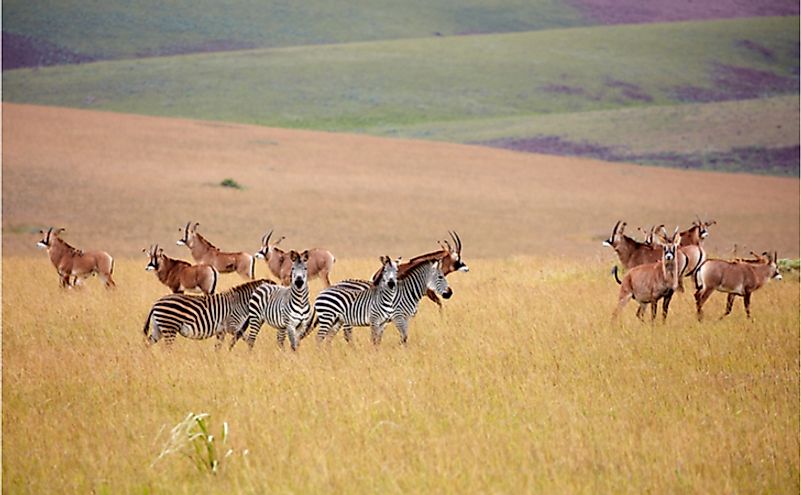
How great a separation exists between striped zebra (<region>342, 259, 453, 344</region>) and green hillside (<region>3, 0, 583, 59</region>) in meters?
108

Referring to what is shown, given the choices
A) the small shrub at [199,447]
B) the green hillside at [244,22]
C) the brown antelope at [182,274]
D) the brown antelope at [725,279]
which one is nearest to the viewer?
the small shrub at [199,447]

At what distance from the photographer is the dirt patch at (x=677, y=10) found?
150 m

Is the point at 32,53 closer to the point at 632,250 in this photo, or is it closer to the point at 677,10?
the point at 677,10

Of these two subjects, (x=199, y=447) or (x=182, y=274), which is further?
(x=182, y=274)

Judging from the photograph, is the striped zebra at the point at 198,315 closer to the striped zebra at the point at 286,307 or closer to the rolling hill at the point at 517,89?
the striped zebra at the point at 286,307

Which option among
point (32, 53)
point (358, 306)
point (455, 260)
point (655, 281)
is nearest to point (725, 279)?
point (655, 281)

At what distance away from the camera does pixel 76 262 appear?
19.9 meters

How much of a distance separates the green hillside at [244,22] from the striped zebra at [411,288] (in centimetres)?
10848

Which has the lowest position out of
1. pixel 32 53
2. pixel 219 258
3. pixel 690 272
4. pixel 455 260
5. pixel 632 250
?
pixel 455 260

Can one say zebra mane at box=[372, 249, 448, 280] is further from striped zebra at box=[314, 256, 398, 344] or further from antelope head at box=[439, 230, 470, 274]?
striped zebra at box=[314, 256, 398, 344]

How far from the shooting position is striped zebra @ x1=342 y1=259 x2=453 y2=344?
13.8 m

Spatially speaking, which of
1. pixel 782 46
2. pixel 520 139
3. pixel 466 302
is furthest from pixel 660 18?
pixel 466 302

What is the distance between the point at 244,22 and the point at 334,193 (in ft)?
297

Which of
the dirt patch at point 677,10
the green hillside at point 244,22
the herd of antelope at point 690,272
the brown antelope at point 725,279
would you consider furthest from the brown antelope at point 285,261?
the dirt patch at point 677,10
